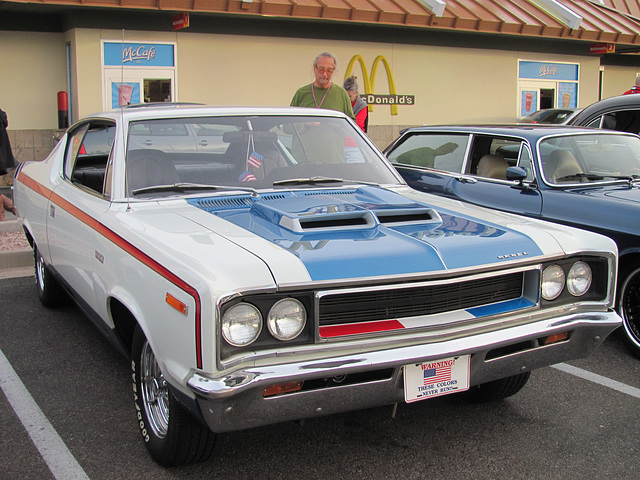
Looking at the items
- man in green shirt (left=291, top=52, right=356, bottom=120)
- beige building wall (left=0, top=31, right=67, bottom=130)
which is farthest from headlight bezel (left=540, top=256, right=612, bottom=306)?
beige building wall (left=0, top=31, right=67, bottom=130)

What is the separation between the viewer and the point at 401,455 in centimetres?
324

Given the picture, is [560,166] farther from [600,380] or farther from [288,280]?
[288,280]

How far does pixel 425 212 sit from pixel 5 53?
11177 millimetres

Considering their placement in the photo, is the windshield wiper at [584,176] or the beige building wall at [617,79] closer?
the windshield wiper at [584,176]

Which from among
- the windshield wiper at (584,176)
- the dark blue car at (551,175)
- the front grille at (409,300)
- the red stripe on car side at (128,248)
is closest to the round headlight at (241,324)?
the red stripe on car side at (128,248)

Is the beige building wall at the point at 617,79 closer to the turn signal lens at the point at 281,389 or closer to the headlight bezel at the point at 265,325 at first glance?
the headlight bezel at the point at 265,325

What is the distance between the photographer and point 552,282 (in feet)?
10.3

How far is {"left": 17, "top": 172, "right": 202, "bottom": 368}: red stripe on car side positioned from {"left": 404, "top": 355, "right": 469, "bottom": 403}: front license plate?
2.75 ft

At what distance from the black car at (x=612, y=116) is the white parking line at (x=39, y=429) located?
5910 mm

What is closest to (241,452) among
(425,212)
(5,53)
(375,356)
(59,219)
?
(375,356)

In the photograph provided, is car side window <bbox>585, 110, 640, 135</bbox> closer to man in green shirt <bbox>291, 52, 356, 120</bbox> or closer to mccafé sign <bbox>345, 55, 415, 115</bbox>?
man in green shirt <bbox>291, 52, 356, 120</bbox>

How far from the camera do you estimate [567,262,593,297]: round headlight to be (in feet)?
10.6

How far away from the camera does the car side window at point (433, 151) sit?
21.0 ft

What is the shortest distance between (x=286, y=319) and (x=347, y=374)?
1.04 feet
